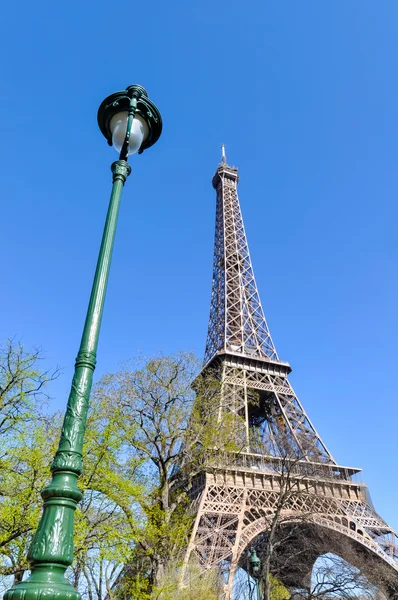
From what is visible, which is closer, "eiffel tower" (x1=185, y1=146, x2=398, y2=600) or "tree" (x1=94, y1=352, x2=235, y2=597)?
"tree" (x1=94, y1=352, x2=235, y2=597)

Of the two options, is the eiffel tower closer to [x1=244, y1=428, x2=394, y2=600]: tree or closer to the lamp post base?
[x1=244, y1=428, x2=394, y2=600]: tree

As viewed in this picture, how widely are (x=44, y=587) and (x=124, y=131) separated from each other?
5.39 metres

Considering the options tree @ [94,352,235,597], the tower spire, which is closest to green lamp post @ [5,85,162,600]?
tree @ [94,352,235,597]

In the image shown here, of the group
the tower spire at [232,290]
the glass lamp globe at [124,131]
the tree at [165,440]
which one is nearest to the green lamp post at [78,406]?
the glass lamp globe at [124,131]

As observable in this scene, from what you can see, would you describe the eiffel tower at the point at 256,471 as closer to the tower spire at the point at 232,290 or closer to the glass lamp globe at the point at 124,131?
the tower spire at the point at 232,290

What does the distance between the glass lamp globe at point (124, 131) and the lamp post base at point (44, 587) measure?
5.10 m

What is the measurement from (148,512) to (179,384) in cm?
496

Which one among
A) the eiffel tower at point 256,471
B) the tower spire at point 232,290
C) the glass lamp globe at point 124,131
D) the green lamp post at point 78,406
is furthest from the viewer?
the tower spire at point 232,290

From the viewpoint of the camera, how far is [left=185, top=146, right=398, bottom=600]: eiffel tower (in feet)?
79.8

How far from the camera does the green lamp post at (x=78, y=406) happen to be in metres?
3.58

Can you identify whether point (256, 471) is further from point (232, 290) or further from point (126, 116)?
point (126, 116)

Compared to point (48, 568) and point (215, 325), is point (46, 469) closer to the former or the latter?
point (48, 568)

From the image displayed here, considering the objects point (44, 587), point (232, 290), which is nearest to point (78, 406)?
point (44, 587)

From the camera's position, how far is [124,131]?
6.33 m
